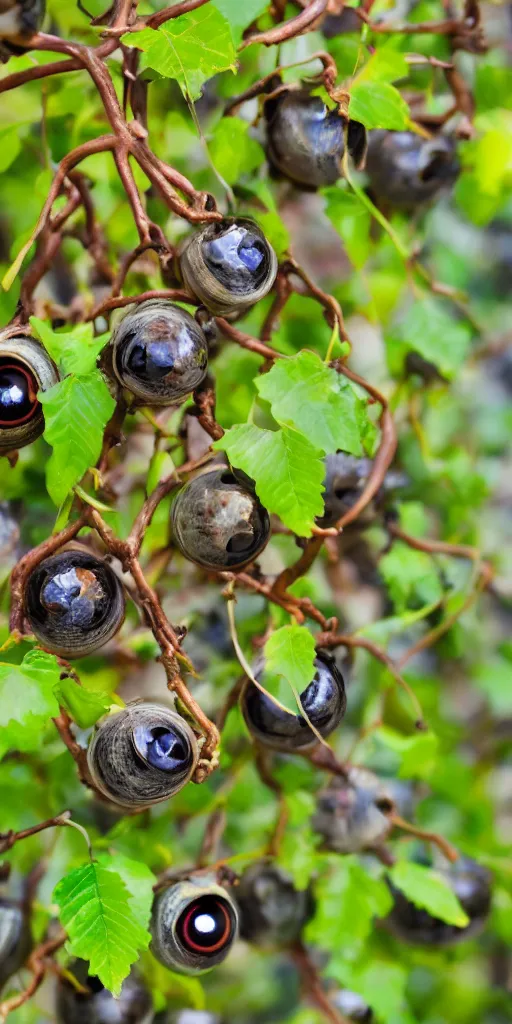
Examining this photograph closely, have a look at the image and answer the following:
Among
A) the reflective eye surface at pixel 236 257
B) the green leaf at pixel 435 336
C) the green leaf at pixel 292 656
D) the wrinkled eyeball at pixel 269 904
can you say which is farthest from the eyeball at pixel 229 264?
the wrinkled eyeball at pixel 269 904

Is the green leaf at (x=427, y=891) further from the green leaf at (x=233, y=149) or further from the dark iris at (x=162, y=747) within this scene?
the green leaf at (x=233, y=149)

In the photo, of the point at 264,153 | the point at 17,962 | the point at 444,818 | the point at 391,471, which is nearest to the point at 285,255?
the point at 264,153

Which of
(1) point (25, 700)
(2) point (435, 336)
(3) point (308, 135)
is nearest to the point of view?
(1) point (25, 700)

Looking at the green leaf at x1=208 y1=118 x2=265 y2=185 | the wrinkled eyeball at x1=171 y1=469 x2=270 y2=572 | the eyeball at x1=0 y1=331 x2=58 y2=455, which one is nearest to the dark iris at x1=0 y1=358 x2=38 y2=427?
the eyeball at x1=0 y1=331 x2=58 y2=455

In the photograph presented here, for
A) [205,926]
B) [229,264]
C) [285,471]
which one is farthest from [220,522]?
[205,926]

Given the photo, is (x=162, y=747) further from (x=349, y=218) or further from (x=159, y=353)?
(x=349, y=218)

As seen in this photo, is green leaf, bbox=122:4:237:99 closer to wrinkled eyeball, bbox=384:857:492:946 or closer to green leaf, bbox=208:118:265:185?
green leaf, bbox=208:118:265:185

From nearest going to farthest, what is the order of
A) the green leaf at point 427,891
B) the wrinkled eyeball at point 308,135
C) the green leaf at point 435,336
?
the wrinkled eyeball at point 308,135 → the green leaf at point 427,891 → the green leaf at point 435,336
